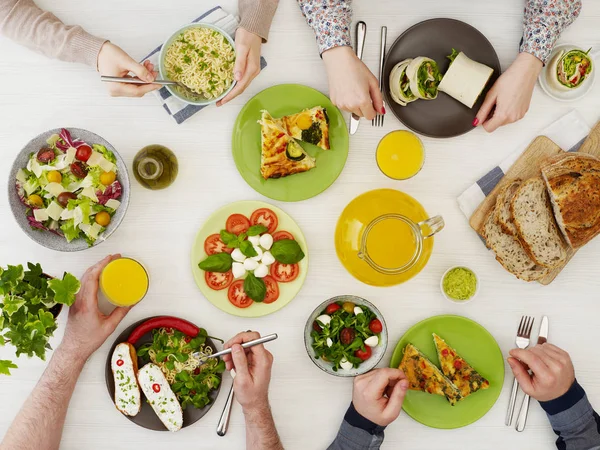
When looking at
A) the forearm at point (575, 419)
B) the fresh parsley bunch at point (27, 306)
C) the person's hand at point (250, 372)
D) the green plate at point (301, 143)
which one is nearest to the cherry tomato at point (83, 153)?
the fresh parsley bunch at point (27, 306)

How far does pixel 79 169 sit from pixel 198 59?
592 mm

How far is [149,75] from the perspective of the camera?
175 cm

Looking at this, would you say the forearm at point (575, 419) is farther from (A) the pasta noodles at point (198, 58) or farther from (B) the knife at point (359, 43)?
(A) the pasta noodles at point (198, 58)

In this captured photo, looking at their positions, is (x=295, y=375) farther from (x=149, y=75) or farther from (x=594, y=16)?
(x=594, y=16)

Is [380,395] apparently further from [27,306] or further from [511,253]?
Answer: [27,306]

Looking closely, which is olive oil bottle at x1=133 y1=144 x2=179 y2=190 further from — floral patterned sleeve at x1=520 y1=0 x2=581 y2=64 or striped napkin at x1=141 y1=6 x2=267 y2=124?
floral patterned sleeve at x1=520 y1=0 x2=581 y2=64

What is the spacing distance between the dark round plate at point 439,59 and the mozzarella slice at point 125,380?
54.5 inches

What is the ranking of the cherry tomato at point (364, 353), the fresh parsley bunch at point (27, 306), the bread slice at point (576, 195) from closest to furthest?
1. the fresh parsley bunch at point (27, 306)
2. the bread slice at point (576, 195)
3. the cherry tomato at point (364, 353)

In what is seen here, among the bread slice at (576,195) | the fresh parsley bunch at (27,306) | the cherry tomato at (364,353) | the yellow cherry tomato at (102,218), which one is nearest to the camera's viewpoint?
the fresh parsley bunch at (27,306)

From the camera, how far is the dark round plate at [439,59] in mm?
1837

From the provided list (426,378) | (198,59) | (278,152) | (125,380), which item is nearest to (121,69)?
(198,59)

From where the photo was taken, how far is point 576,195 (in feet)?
5.56

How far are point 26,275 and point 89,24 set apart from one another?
980 mm

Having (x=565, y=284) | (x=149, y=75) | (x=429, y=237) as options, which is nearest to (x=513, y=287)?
(x=565, y=284)
